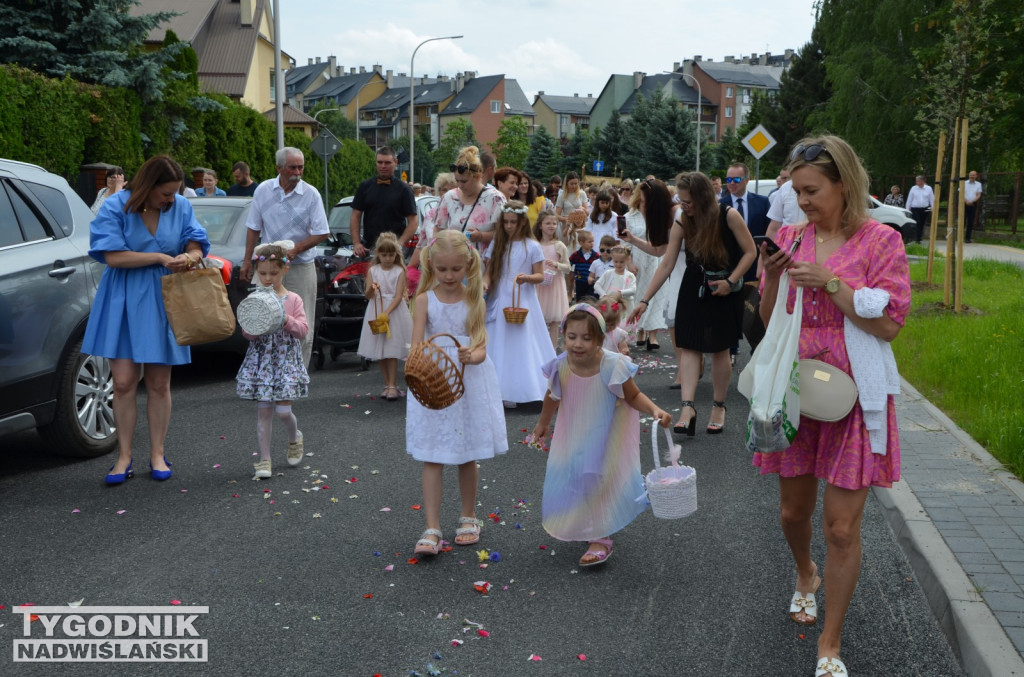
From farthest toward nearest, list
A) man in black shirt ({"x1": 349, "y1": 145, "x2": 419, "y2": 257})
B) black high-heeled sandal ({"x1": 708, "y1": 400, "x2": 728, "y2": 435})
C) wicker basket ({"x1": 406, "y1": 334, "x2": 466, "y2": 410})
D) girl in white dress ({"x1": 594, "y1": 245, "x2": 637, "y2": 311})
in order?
girl in white dress ({"x1": 594, "y1": 245, "x2": 637, "y2": 311}), man in black shirt ({"x1": 349, "y1": 145, "x2": 419, "y2": 257}), black high-heeled sandal ({"x1": 708, "y1": 400, "x2": 728, "y2": 435}), wicker basket ({"x1": 406, "y1": 334, "x2": 466, "y2": 410})

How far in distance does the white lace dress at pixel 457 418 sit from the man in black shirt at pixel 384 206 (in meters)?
5.48

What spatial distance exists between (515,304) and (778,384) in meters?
5.43

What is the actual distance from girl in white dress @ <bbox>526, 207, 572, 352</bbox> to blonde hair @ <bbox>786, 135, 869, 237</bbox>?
6612 mm

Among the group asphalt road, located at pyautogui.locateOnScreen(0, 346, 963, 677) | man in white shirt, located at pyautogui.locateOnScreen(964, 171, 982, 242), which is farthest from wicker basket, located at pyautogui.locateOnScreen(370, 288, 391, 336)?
man in white shirt, located at pyautogui.locateOnScreen(964, 171, 982, 242)

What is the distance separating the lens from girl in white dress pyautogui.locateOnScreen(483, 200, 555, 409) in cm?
907

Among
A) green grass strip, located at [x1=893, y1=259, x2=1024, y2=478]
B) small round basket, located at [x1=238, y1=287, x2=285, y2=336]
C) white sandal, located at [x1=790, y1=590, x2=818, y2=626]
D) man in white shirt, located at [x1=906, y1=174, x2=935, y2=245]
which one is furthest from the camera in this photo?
man in white shirt, located at [x1=906, y1=174, x2=935, y2=245]

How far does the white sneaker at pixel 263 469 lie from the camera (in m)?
6.68

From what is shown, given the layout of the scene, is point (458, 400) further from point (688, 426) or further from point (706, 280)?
point (706, 280)

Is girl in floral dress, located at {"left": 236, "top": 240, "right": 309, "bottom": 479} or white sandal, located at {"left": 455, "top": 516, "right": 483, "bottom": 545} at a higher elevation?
girl in floral dress, located at {"left": 236, "top": 240, "right": 309, "bottom": 479}

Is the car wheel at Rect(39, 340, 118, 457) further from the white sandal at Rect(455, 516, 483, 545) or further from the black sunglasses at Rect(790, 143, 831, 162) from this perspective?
the black sunglasses at Rect(790, 143, 831, 162)

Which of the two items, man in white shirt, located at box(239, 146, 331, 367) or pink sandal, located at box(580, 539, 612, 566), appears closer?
pink sandal, located at box(580, 539, 612, 566)

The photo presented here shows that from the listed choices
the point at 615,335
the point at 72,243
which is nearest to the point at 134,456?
the point at 72,243

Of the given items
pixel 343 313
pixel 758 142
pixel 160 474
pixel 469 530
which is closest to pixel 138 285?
pixel 160 474

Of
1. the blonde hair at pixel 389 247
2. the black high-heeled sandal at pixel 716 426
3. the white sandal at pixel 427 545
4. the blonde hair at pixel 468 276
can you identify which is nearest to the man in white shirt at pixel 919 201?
the blonde hair at pixel 389 247
